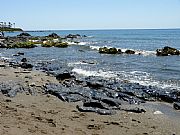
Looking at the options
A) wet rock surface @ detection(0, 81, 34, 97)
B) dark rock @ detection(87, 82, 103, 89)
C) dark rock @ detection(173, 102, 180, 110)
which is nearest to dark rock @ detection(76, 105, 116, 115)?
dark rock @ detection(173, 102, 180, 110)

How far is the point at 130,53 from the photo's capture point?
182 ft

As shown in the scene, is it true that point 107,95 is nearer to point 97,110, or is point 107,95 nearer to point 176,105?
point 97,110

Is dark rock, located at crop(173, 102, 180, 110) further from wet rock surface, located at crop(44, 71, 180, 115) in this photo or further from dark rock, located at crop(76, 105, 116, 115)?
dark rock, located at crop(76, 105, 116, 115)

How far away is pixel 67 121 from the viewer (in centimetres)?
1322

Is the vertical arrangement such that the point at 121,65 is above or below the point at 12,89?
below

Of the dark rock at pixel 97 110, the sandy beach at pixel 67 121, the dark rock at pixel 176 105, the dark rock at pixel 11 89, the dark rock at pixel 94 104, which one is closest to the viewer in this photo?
the sandy beach at pixel 67 121

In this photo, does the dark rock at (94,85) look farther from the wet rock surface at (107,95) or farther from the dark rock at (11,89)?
the dark rock at (11,89)

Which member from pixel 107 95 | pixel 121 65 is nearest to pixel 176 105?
pixel 107 95

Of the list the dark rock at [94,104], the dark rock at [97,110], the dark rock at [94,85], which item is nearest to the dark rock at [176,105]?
the dark rock at [97,110]

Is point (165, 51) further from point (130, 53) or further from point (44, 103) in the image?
point (44, 103)

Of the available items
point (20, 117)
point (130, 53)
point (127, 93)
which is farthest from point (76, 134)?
point (130, 53)

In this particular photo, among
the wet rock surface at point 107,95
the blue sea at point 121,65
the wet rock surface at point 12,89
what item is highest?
the wet rock surface at point 107,95

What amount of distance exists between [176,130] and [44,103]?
22.9 feet

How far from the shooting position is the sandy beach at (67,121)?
11868 mm
